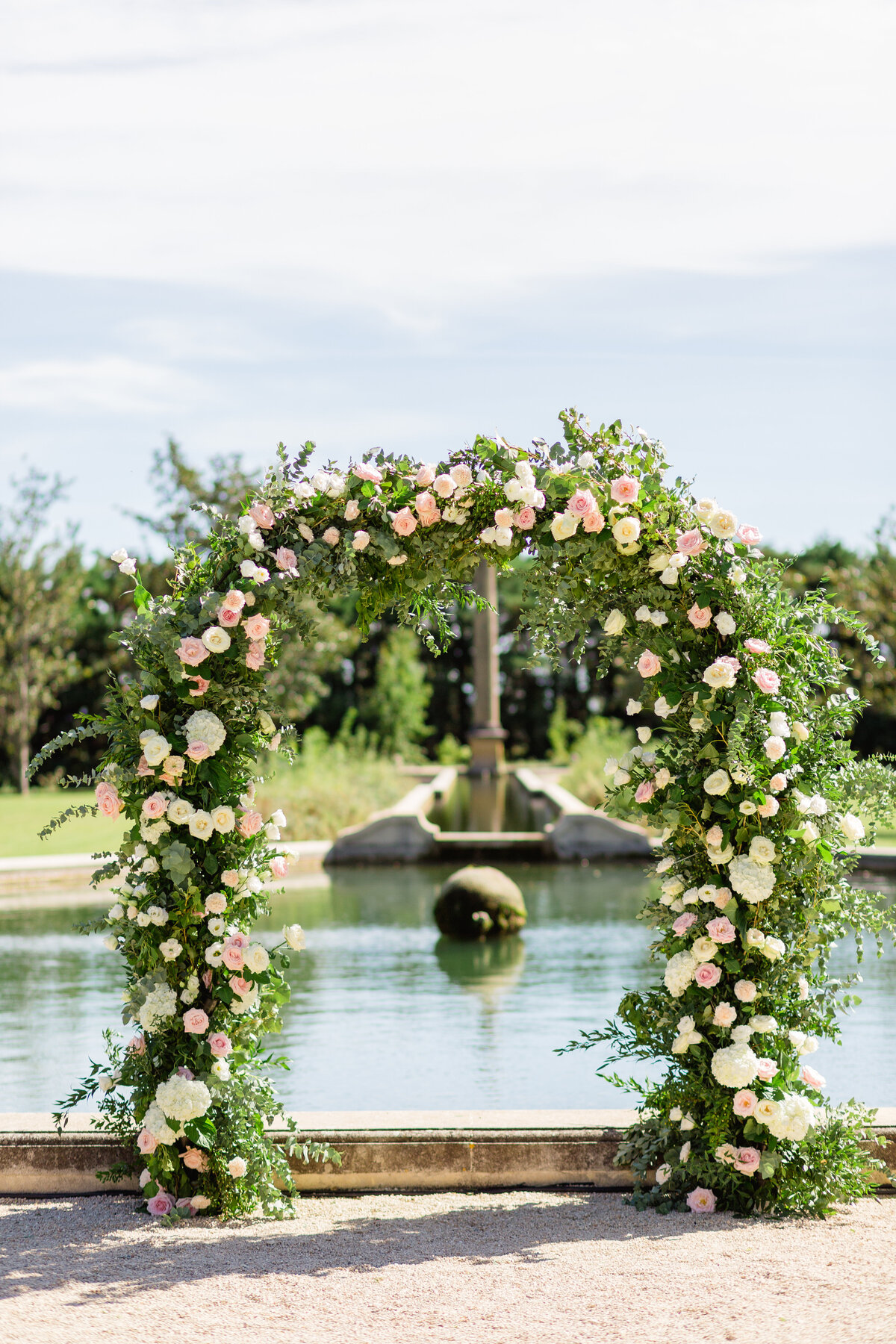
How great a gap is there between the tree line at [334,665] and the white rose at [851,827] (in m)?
12.7

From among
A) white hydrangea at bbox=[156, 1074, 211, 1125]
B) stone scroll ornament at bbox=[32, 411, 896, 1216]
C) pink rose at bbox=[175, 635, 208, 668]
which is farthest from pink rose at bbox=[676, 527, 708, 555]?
white hydrangea at bbox=[156, 1074, 211, 1125]

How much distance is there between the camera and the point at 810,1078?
15.5 feet

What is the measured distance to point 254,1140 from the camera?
15.6 feet

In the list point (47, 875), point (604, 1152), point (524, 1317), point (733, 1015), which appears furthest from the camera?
point (47, 875)

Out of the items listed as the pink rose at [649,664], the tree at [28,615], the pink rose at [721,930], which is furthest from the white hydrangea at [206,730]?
the tree at [28,615]

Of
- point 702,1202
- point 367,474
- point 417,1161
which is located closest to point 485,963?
point 417,1161

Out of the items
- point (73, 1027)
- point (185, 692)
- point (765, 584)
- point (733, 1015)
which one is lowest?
point (73, 1027)

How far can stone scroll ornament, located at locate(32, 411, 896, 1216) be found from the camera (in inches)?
184

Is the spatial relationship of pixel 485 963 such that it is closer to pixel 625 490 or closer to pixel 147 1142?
pixel 147 1142

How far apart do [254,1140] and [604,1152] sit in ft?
4.32

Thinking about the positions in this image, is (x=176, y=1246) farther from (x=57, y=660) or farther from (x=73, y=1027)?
(x=57, y=660)

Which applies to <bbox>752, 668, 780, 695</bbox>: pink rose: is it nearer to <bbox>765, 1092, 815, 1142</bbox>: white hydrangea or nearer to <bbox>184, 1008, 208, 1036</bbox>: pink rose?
<bbox>765, 1092, 815, 1142</bbox>: white hydrangea

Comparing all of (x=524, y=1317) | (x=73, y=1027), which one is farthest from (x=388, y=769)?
(x=524, y=1317)

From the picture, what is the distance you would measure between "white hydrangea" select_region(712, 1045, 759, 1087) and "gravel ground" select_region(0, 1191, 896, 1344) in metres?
0.46
